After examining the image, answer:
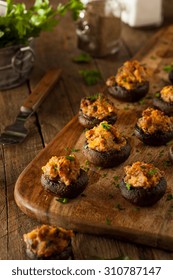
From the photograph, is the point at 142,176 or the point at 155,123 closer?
the point at 142,176

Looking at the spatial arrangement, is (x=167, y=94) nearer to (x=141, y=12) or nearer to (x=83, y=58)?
(x=83, y=58)

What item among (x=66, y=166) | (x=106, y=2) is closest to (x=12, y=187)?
(x=66, y=166)

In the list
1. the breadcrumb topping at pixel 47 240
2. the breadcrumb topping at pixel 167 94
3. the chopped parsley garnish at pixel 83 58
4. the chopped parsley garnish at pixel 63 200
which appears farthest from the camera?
the chopped parsley garnish at pixel 83 58

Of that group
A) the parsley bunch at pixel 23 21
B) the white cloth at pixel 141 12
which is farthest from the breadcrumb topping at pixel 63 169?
the white cloth at pixel 141 12

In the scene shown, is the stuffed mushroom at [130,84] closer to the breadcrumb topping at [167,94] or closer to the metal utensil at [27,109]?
the breadcrumb topping at [167,94]

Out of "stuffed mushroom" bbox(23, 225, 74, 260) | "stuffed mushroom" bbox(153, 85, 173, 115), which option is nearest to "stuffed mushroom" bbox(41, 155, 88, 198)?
"stuffed mushroom" bbox(23, 225, 74, 260)

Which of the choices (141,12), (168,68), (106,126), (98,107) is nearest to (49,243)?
(106,126)

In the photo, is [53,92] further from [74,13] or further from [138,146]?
[138,146]
